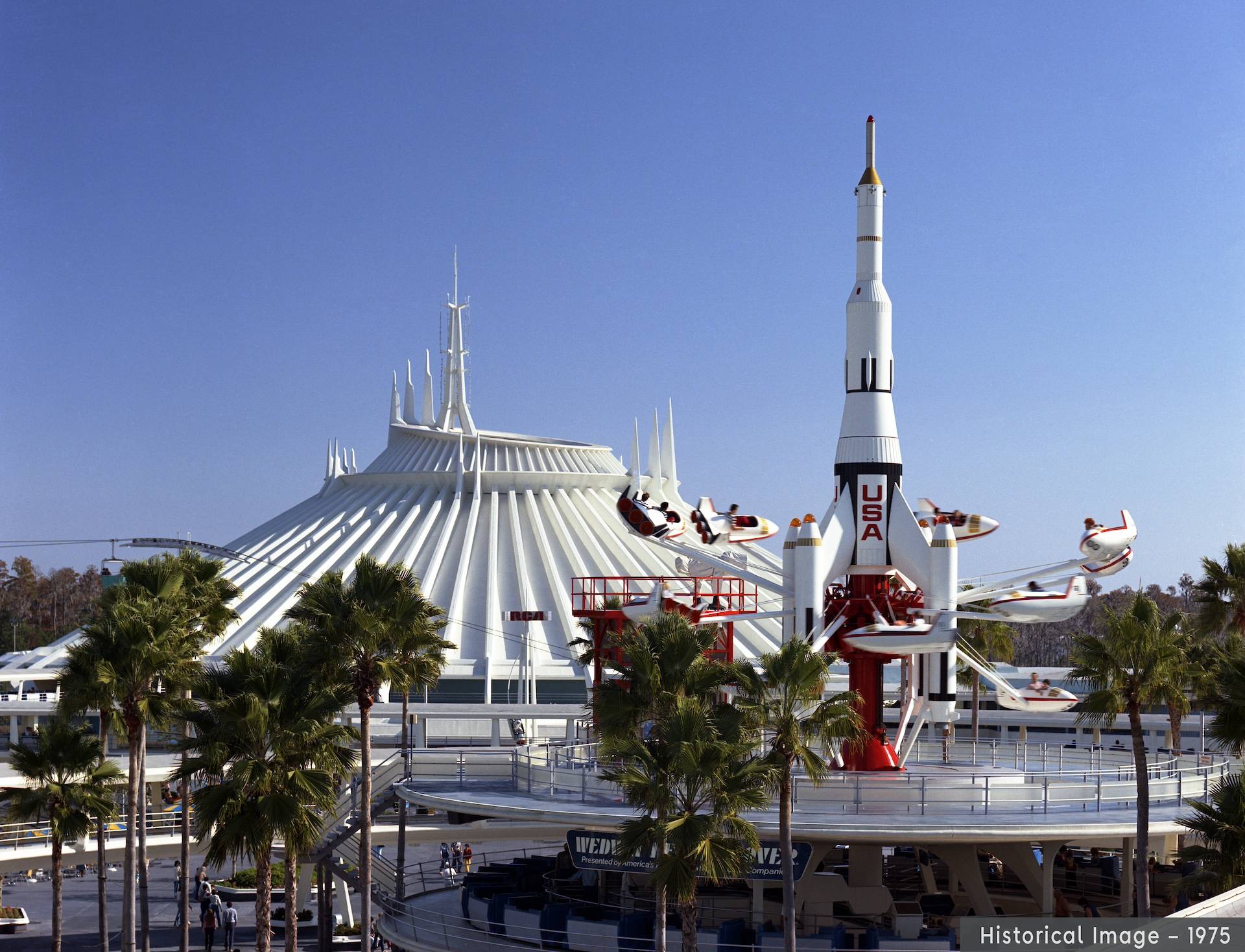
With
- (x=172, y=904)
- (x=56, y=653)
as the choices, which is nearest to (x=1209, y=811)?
(x=172, y=904)

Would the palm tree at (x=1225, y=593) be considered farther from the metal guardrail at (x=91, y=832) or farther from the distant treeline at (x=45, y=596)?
the distant treeline at (x=45, y=596)

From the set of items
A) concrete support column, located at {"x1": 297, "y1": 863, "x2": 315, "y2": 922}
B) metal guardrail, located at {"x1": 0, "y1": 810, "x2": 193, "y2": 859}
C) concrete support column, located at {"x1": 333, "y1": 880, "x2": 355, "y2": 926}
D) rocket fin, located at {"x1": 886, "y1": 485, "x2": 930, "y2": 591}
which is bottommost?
concrete support column, located at {"x1": 333, "y1": 880, "x2": 355, "y2": 926}

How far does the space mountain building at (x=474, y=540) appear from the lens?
209 feet

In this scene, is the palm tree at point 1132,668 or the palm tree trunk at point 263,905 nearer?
the palm tree trunk at point 263,905

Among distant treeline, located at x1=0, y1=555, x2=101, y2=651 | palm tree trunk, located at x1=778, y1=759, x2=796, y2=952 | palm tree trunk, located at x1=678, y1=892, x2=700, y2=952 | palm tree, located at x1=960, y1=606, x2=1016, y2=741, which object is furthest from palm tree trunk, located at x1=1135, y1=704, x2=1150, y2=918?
distant treeline, located at x1=0, y1=555, x2=101, y2=651

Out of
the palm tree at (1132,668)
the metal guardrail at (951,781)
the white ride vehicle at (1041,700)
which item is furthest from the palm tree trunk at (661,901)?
the white ride vehicle at (1041,700)

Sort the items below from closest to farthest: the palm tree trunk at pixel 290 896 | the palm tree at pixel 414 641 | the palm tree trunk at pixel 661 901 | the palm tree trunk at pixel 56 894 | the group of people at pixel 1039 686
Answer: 1. the palm tree trunk at pixel 661 901
2. the palm tree trunk at pixel 290 896
3. the palm tree at pixel 414 641
4. the palm tree trunk at pixel 56 894
5. the group of people at pixel 1039 686

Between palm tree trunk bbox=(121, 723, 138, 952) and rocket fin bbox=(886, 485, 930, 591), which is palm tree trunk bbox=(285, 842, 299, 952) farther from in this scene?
rocket fin bbox=(886, 485, 930, 591)

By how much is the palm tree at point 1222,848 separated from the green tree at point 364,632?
607 inches

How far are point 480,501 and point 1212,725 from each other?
167 feet

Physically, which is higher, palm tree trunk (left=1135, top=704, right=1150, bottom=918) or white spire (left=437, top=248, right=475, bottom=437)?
white spire (left=437, top=248, right=475, bottom=437)

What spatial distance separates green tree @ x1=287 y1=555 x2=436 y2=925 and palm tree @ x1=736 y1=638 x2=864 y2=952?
7.59 metres

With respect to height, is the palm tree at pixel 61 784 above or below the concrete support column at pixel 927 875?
above

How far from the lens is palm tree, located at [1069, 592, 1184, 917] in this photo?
97.6 ft
